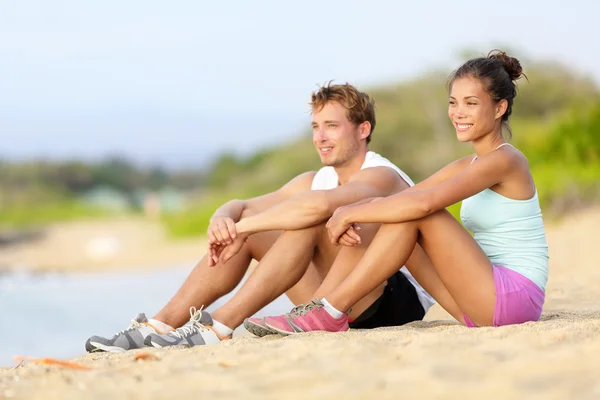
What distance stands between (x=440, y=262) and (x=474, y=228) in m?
0.33

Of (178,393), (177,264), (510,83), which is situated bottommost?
(177,264)

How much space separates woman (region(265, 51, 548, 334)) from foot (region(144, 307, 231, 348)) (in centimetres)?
27

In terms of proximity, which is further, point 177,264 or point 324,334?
point 177,264

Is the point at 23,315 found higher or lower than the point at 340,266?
lower

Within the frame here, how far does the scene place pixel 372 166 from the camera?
13.1ft

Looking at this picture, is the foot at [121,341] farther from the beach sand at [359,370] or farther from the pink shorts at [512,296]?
the pink shorts at [512,296]

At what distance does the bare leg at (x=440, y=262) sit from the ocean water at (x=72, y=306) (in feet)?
7.45

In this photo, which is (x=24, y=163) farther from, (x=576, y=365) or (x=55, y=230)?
(x=576, y=365)

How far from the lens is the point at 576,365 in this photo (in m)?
2.44

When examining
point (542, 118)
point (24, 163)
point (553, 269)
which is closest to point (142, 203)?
point (24, 163)

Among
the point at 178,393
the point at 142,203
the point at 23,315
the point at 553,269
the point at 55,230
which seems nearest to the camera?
the point at 178,393

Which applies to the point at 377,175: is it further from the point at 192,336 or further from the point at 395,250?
the point at 192,336

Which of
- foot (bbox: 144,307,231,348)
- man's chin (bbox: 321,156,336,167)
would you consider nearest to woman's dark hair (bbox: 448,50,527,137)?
man's chin (bbox: 321,156,336,167)

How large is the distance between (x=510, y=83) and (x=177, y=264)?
37.4 feet
